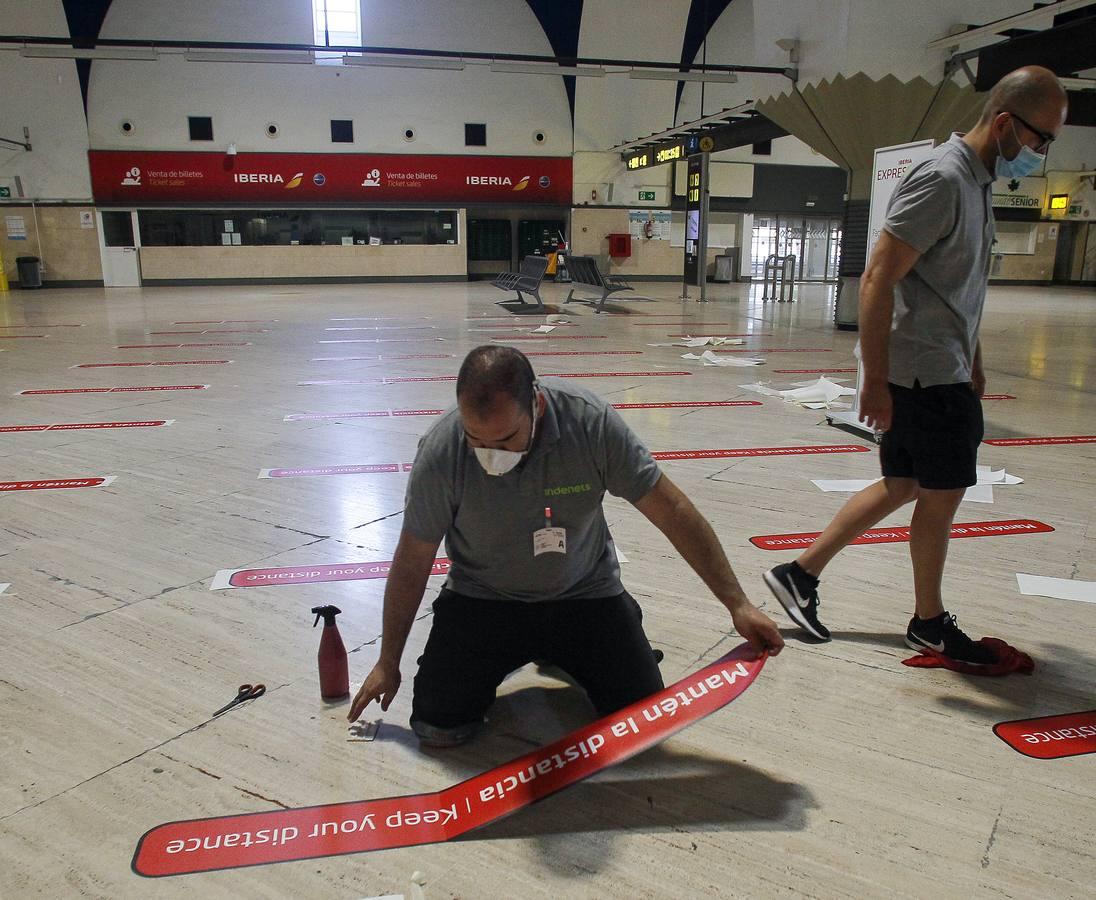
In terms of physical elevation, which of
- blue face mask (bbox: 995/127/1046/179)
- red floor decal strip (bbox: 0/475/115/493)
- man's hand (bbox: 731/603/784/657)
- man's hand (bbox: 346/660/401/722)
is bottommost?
red floor decal strip (bbox: 0/475/115/493)

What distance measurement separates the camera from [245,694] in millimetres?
2334

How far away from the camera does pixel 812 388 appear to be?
6.87 meters

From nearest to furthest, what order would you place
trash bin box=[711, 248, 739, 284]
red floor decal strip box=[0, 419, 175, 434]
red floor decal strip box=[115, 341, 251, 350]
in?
1. red floor decal strip box=[0, 419, 175, 434]
2. red floor decal strip box=[115, 341, 251, 350]
3. trash bin box=[711, 248, 739, 284]

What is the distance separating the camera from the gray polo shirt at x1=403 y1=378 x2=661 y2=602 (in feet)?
6.46

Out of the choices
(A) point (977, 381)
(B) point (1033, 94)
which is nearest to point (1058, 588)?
(A) point (977, 381)

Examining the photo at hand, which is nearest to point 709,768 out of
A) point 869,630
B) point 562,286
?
point 869,630

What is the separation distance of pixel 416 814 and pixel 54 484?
347 cm

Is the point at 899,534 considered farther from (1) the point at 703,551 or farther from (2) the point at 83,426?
(2) the point at 83,426

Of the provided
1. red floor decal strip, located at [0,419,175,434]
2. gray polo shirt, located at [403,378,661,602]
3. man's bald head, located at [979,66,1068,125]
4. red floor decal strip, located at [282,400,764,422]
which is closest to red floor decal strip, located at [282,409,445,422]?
red floor decal strip, located at [282,400,764,422]

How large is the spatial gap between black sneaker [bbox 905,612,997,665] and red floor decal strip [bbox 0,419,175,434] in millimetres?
5081

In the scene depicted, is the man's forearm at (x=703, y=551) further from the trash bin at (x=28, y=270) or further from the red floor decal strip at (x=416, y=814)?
the trash bin at (x=28, y=270)

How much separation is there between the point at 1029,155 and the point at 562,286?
71.2 ft

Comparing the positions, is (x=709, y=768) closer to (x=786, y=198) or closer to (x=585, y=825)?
(x=585, y=825)

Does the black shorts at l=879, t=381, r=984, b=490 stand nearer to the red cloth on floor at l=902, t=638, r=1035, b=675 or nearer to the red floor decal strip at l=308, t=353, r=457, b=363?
the red cloth on floor at l=902, t=638, r=1035, b=675
